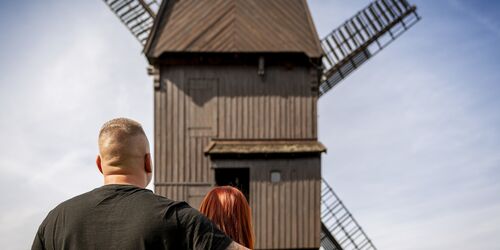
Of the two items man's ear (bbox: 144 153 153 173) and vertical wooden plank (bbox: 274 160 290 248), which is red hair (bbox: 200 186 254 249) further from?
vertical wooden plank (bbox: 274 160 290 248)

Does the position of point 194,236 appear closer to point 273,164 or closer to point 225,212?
point 225,212

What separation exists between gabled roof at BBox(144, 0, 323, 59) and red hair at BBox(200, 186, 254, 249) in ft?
48.2

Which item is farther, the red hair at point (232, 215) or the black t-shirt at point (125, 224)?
the red hair at point (232, 215)

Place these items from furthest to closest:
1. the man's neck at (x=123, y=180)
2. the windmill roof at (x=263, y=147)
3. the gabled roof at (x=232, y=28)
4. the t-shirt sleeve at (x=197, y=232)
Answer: the gabled roof at (x=232, y=28) → the windmill roof at (x=263, y=147) → the man's neck at (x=123, y=180) → the t-shirt sleeve at (x=197, y=232)

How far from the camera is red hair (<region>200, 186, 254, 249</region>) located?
12.9 ft

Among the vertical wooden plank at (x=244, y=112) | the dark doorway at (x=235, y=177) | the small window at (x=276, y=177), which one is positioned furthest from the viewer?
the dark doorway at (x=235, y=177)

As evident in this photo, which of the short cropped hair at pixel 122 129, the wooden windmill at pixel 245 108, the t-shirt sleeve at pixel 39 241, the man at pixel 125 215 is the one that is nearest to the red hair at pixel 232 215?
the man at pixel 125 215

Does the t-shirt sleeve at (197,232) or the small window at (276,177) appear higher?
the t-shirt sleeve at (197,232)

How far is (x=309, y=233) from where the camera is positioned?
1817cm

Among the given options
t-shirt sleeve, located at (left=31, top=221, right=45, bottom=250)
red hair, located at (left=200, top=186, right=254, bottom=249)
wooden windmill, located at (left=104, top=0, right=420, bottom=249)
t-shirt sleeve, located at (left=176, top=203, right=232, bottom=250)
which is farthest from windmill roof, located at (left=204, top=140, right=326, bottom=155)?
t-shirt sleeve, located at (left=176, top=203, right=232, bottom=250)

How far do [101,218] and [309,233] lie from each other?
14971mm

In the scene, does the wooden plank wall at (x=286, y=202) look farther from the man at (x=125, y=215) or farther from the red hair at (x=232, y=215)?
the man at (x=125, y=215)

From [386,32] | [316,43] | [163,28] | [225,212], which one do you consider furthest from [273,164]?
[225,212]

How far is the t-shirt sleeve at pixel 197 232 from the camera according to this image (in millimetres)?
3354
